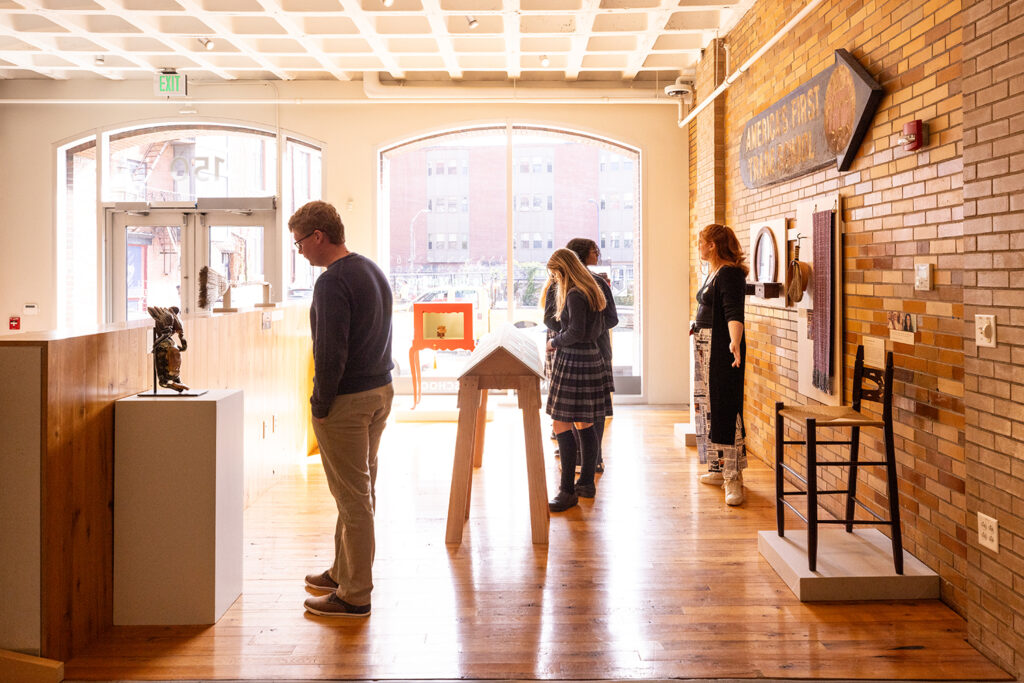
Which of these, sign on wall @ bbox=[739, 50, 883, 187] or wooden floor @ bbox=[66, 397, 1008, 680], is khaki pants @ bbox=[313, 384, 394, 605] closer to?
wooden floor @ bbox=[66, 397, 1008, 680]

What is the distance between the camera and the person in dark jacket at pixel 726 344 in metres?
4.63

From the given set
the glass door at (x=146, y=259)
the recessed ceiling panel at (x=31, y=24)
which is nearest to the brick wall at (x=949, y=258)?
the recessed ceiling panel at (x=31, y=24)

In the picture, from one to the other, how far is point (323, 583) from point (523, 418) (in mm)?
1258

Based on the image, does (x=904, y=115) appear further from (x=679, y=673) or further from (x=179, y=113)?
(x=179, y=113)

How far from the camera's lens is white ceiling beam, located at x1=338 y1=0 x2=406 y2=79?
6.28 meters

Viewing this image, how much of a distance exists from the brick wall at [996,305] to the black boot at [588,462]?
2.12 meters

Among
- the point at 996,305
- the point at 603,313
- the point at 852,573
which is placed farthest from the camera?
the point at 603,313

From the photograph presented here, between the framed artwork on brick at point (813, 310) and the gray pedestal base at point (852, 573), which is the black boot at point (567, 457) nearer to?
the gray pedestal base at point (852, 573)

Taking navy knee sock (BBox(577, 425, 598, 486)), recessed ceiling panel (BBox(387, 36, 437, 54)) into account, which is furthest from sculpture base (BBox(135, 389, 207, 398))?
recessed ceiling panel (BBox(387, 36, 437, 54))

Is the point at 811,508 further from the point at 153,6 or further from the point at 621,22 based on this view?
the point at 153,6

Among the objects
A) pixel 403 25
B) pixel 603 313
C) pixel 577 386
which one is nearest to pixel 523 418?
pixel 577 386

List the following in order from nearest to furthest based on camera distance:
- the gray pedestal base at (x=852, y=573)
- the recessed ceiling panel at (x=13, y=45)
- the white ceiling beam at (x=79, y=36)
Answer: the gray pedestal base at (x=852, y=573), the white ceiling beam at (x=79, y=36), the recessed ceiling panel at (x=13, y=45)

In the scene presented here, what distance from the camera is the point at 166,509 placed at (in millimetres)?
3051

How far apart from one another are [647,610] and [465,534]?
1.33m
